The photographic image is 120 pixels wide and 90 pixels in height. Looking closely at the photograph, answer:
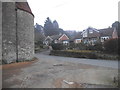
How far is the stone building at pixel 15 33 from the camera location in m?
12.6

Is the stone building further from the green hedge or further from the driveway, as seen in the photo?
the green hedge

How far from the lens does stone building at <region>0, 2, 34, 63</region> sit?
12570mm

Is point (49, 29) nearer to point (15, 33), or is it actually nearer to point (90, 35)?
point (90, 35)

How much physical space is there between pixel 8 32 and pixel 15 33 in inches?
34.9

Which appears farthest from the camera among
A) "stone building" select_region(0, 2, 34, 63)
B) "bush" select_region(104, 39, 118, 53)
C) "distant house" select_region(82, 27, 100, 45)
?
"distant house" select_region(82, 27, 100, 45)

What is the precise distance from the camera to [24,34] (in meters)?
14.7

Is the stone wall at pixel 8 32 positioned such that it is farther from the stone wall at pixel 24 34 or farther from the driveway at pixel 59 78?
the driveway at pixel 59 78

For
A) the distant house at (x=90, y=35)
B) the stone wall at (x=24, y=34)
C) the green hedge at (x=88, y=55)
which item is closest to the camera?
the stone wall at (x=24, y=34)

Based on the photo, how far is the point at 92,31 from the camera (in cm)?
3372

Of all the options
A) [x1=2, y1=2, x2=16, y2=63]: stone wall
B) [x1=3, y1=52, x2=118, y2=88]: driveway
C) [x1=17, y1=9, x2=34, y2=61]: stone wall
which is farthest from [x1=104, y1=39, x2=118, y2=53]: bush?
[x1=2, y1=2, x2=16, y2=63]: stone wall

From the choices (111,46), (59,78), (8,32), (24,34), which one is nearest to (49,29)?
(111,46)

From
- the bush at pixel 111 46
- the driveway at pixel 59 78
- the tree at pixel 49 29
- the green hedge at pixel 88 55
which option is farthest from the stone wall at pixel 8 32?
the tree at pixel 49 29

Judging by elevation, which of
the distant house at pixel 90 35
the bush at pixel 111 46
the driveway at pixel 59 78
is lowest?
the driveway at pixel 59 78

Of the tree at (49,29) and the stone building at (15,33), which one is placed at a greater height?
the tree at (49,29)
